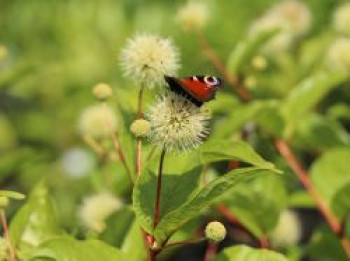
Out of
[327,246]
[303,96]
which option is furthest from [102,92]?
[327,246]

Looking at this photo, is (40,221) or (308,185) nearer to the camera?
(40,221)

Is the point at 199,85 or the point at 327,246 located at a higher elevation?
the point at 199,85

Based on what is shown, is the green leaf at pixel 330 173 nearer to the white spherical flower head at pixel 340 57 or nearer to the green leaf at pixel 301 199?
the green leaf at pixel 301 199

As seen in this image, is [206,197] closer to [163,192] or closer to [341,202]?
[163,192]

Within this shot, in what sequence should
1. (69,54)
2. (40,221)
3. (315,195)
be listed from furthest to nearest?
(69,54), (315,195), (40,221)

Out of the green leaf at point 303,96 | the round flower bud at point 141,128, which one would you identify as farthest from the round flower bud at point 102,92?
the green leaf at point 303,96

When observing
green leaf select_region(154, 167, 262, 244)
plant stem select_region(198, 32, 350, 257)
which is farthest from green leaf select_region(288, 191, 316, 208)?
green leaf select_region(154, 167, 262, 244)
